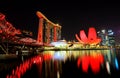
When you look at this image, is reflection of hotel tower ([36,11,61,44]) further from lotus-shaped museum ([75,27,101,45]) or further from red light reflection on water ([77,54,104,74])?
red light reflection on water ([77,54,104,74])

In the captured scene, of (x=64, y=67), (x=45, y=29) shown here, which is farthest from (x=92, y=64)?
(x=45, y=29)

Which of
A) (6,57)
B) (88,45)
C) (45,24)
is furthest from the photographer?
(88,45)

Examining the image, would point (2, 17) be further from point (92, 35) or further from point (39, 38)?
point (92, 35)

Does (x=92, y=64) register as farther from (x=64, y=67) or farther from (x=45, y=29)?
(x=45, y=29)

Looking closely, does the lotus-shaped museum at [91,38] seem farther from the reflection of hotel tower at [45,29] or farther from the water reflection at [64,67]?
the water reflection at [64,67]

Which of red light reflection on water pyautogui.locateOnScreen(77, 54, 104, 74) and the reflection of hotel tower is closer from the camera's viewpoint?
red light reflection on water pyautogui.locateOnScreen(77, 54, 104, 74)

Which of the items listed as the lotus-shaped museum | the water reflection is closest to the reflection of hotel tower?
the lotus-shaped museum

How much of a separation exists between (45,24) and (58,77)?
127424 millimetres

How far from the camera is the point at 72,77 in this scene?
22.5 meters

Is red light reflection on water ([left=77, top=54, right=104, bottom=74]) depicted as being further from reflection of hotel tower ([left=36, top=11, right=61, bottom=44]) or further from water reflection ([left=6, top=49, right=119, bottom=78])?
reflection of hotel tower ([left=36, top=11, right=61, bottom=44])

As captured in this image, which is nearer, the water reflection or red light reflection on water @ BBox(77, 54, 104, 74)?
the water reflection

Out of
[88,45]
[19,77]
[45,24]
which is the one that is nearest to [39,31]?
[45,24]

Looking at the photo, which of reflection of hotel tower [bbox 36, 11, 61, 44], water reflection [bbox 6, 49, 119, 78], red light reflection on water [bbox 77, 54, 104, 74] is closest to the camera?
water reflection [bbox 6, 49, 119, 78]

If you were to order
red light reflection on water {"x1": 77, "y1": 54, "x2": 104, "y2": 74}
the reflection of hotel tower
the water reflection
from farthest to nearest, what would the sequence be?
the reflection of hotel tower < red light reflection on water {"x1": 77, "y1": 54, "x2": 104, "y2": 74} < the water reflection
